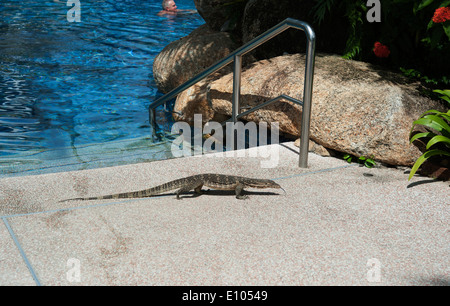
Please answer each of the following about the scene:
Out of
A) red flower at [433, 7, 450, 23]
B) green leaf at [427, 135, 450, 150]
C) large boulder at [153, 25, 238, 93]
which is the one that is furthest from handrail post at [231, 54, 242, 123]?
large boulder at [153, 25, 238, 93]

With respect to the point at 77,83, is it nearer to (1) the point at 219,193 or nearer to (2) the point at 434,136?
(1) the point at 219,193

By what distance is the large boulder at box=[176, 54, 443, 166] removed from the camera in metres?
4.95

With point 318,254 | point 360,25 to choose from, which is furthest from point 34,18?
point 318,254

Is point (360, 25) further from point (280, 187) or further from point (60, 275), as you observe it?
point (60, 275)

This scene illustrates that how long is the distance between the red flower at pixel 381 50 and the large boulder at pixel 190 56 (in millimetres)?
3795

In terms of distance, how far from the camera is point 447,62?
5621 mm

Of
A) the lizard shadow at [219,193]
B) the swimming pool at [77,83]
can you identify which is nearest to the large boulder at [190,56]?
the swimming pool at [77,83]

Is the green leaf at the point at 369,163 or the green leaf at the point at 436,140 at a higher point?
the green leaf at the point at 436,140

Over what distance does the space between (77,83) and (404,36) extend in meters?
7.98

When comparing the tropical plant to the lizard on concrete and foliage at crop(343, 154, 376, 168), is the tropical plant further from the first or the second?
the lizard on concrete

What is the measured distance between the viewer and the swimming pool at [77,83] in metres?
7.33

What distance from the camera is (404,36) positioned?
5992 mm

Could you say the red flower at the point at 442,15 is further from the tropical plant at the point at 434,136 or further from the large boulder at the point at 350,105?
the tropical plant at the point at 434,136
